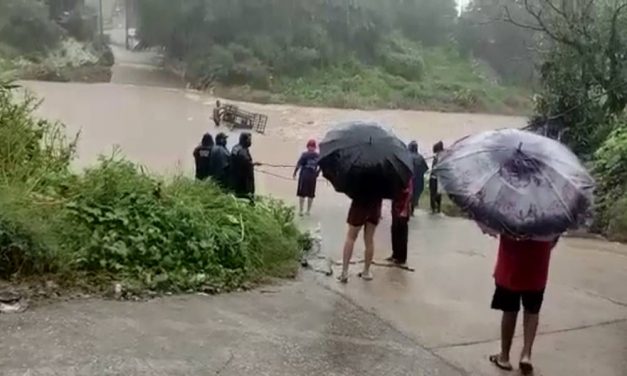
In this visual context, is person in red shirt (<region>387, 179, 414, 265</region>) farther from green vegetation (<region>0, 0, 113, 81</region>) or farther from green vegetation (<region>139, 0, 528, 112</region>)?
green vegetation (<region>139, 0, 528, 112</region>)

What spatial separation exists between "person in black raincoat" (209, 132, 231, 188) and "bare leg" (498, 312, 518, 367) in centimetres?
489

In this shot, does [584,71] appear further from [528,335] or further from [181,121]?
[181,121]

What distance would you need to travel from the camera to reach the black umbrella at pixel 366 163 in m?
6.71

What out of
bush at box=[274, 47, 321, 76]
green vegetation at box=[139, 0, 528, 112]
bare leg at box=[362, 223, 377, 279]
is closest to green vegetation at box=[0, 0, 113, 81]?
green vegetation at box=[139, 0, 528, 112]

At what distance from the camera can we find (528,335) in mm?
4891

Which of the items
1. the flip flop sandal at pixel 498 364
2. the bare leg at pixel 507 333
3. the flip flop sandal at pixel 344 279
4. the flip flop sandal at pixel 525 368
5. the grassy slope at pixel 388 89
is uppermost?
the bare leg at pixel 507 333

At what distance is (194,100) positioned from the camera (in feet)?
109

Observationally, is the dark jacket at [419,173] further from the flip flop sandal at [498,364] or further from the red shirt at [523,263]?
the red shirt at [523,263]

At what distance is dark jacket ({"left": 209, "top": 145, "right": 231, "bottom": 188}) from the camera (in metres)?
9.35

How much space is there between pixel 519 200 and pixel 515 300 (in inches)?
25.3

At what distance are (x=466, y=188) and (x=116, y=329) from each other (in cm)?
227

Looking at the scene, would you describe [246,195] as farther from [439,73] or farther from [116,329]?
[439,73]

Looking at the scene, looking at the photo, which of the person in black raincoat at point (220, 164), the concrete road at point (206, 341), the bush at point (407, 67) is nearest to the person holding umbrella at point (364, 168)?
the concrete road at point (206, 341)

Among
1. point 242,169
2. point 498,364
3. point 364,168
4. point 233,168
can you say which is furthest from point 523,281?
point 233,168
